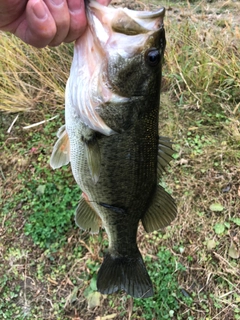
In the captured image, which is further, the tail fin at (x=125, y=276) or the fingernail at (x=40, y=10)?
the tail fin at (x=125, y=276)

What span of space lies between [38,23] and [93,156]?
0.56 metres

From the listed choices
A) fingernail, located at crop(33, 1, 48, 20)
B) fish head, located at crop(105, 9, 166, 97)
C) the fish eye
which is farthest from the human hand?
the fish eye

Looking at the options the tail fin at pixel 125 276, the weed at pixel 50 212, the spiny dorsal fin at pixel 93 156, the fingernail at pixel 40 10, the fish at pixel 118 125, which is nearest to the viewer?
the fingernail at pixel 40 10

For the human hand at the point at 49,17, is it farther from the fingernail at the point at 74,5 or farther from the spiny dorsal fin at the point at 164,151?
the spiny dorsal fin at the point at 164,151

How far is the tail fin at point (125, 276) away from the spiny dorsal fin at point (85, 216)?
211mm

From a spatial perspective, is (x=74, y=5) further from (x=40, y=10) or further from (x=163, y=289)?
(x=163, y=289)

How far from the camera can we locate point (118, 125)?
1.48m

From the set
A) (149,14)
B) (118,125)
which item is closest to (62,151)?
(118,125)

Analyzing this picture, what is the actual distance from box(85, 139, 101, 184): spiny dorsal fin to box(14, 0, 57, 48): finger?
0.43 m

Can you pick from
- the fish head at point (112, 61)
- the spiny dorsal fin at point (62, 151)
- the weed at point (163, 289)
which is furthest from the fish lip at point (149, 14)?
the weed at point (163, 289)

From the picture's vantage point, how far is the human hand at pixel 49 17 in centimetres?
124

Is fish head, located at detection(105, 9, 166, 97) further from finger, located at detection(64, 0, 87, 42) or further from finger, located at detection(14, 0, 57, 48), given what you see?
finger, located at detection(14, 0, 57, 48)

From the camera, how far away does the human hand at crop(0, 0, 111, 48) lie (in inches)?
48.7

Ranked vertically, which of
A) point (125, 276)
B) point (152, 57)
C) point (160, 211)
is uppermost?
point (152, 57)
